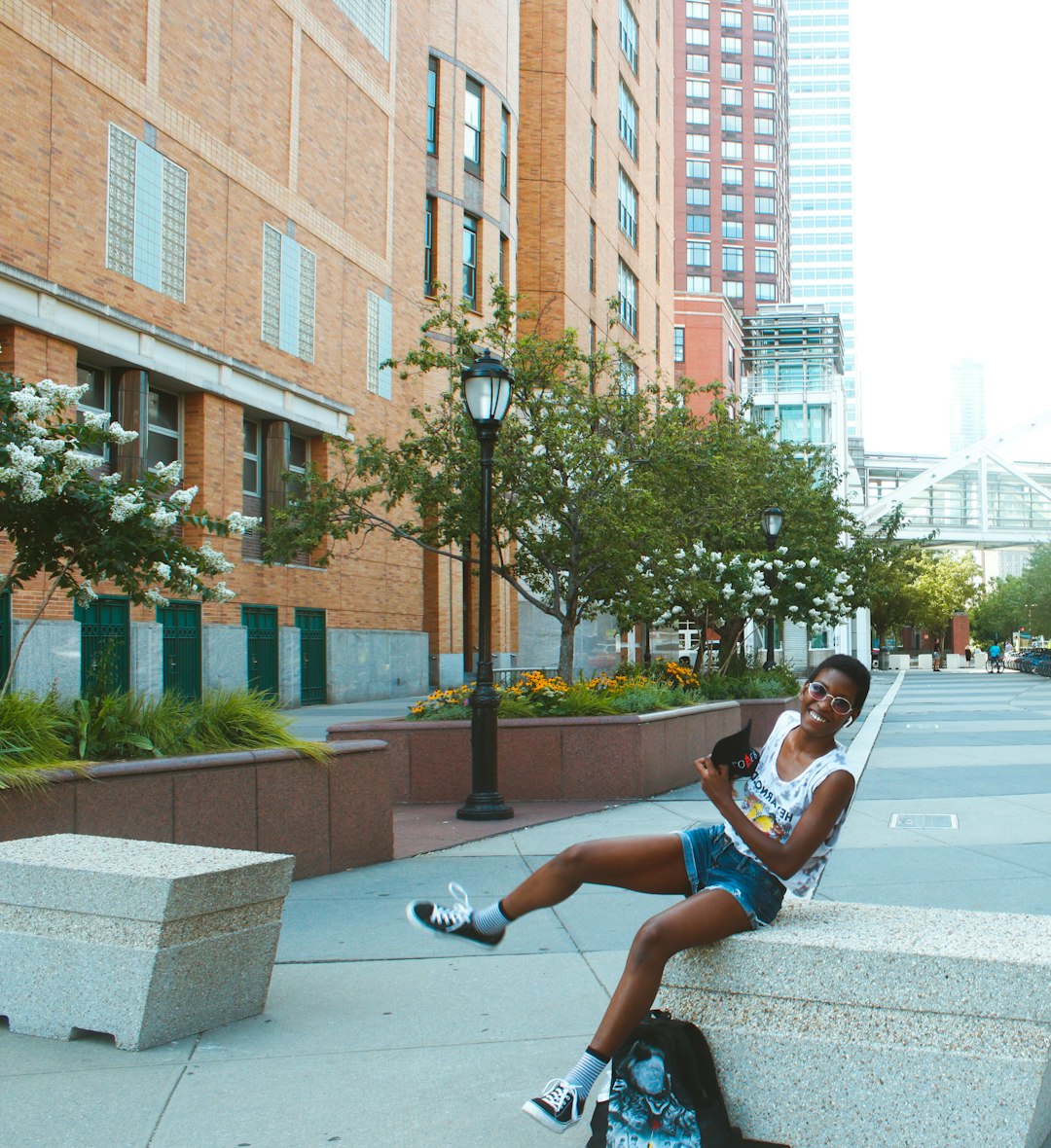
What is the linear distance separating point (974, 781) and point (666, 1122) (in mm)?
11917

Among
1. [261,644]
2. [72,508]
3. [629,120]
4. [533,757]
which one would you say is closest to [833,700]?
[72,508]

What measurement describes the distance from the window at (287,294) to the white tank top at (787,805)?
2337cm

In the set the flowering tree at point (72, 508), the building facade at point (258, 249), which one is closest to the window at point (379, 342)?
the building facade at point (258, 249)

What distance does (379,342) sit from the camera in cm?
3164

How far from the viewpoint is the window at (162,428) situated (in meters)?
23.9

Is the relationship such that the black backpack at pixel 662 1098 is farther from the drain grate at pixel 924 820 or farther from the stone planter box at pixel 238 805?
the drain grate at pixel 924 820

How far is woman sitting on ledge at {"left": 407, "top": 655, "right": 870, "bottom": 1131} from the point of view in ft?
13.2

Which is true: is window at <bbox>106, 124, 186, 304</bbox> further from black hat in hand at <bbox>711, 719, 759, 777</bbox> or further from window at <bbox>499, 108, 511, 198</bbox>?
black hat in hand at <bbox>711, 719, 759, 777</bbox>

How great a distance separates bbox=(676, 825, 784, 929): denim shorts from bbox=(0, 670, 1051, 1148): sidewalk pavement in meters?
0.92

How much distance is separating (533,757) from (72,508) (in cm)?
582

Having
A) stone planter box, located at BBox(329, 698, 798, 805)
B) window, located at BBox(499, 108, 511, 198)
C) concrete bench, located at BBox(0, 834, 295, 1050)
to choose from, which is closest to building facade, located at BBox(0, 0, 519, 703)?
window, located at BBox(499, 108, 511, 198)

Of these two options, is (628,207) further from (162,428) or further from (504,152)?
(162,428)

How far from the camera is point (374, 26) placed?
103ft

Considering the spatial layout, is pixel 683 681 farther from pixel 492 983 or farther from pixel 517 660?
pixel 517 660
